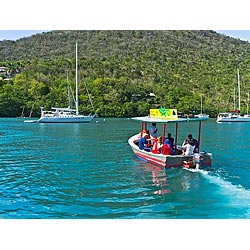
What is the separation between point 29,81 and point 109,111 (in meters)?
27.6

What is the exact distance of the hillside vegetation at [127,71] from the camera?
353ft

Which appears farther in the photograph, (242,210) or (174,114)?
(174,114)

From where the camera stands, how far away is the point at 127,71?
127500 millimetres

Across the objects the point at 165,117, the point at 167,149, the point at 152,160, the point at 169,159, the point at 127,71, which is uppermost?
the point at 127,71

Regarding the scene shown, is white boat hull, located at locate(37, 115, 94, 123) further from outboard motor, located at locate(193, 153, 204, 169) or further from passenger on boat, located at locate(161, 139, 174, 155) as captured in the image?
outboard motor, located at locate(193, 153, 204, 169)

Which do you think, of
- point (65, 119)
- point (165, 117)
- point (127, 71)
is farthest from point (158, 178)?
point (127, 71)

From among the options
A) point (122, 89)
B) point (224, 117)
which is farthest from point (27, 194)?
point (122, 89)

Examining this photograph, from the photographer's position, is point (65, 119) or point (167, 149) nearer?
point (167, 149)

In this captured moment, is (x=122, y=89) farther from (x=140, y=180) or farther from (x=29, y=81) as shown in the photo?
(x=140, y=180)

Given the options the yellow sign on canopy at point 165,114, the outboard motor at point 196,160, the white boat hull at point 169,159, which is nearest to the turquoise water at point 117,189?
the white boat hull at point 169,159

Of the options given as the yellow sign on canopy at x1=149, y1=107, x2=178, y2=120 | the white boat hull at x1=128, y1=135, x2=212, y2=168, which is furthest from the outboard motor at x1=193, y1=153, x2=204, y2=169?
the yellow sign on canopy at x1=149, y1=107, x2=178, y2=120

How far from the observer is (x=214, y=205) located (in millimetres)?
14203

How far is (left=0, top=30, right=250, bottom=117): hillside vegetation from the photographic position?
107625 mm

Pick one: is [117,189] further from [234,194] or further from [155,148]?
[155,148]
